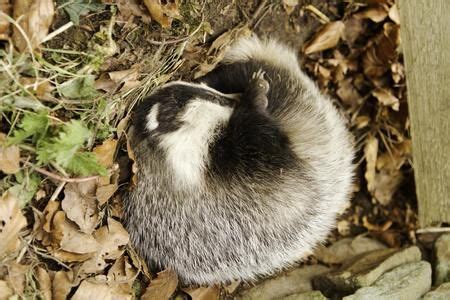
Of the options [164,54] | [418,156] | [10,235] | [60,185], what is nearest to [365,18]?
[418,156]

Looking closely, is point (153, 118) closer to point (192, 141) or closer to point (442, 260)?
point (192, 141)

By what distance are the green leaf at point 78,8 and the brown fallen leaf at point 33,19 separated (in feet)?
0.33

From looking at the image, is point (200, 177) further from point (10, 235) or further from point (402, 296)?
point (402, 296)

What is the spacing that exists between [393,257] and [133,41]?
2.02 metres

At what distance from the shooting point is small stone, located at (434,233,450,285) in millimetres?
3691

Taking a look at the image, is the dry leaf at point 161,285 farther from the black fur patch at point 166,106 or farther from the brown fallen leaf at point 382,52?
the brown fallen leaf at point 382,52

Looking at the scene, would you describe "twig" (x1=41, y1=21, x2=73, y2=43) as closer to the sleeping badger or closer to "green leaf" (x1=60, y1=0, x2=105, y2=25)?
"green leaf" (x1=60, y1=0, x2=105, y2=25)

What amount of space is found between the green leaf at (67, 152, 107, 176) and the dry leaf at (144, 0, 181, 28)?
30.5 inches

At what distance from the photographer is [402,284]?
3.48 m

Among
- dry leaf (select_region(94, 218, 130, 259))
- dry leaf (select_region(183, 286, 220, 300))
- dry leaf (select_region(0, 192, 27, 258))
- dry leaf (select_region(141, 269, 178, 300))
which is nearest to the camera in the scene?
dry leaf (select_region(0, 192, 27, 258))

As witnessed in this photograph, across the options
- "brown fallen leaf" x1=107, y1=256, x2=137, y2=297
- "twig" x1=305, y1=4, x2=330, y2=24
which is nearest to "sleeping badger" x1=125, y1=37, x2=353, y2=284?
"brown fallen leaf" x1=107, y1=256, x2=137, y2=297

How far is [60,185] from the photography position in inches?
114

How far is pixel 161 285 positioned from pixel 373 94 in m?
1.92

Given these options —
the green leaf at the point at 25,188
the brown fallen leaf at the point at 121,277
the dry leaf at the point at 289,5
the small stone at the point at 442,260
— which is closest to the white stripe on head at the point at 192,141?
the brown fallen leaf at the point at 121,277
